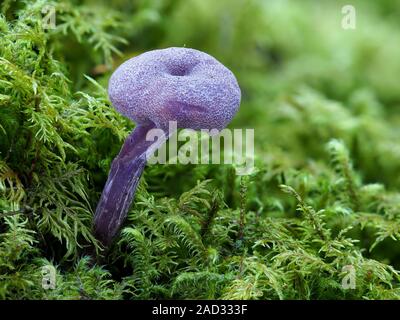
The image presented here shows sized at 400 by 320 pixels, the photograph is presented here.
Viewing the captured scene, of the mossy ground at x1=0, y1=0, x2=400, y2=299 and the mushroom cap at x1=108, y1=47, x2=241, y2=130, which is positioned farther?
the mossy ground at x1=0, y1=0, x2=400, y2=299

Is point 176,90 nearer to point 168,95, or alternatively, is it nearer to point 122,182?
point 168,95

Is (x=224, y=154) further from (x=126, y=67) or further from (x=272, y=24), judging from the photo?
(x=272, y=24)

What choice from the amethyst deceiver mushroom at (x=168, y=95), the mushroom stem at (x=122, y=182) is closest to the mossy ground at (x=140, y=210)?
the mushroom stem at (x=122, y=182)

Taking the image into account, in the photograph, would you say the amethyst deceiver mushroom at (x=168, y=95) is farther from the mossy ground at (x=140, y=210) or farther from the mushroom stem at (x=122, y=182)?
the mossy ground at (x=140, y=210)

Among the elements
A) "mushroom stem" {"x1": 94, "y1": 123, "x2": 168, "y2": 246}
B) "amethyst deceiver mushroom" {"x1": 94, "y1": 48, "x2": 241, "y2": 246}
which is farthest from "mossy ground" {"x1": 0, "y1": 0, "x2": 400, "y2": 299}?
"amethyst deceiver mushroom" {"x1": 94, "y1": 48, "x2": 241, "y2": 246}

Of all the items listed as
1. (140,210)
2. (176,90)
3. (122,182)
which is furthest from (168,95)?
(140,210)

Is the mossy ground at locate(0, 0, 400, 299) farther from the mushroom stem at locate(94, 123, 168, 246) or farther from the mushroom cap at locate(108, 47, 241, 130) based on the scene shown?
the mushroom cap at locate(108, 47, 241, 130)
